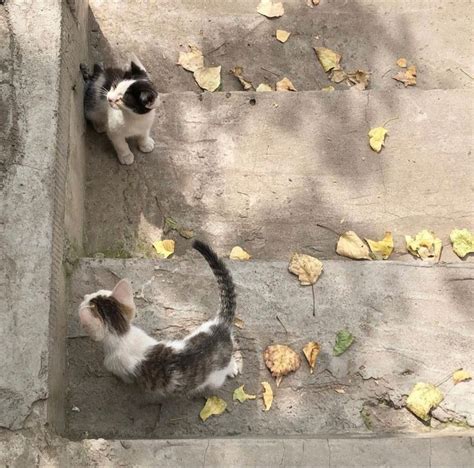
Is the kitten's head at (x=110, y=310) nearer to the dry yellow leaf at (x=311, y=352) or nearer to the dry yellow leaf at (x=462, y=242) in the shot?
the dry yellow leaf at (x=311, y=352)

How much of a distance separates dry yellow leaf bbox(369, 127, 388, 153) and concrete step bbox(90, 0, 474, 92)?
83cm

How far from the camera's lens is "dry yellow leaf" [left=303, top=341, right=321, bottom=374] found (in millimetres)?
3600

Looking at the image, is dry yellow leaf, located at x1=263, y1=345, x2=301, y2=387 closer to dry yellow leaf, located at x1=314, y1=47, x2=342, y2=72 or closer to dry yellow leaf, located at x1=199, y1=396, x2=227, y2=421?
dry yellow leaf, located at x1=199, y1=396, x2=227, y2=421

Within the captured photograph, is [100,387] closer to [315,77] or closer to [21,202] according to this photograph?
[21,202]

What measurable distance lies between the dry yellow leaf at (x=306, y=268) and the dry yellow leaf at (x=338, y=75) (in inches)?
82.6

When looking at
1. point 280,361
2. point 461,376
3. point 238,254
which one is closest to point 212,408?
point 280,361

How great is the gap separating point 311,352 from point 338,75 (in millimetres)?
2682

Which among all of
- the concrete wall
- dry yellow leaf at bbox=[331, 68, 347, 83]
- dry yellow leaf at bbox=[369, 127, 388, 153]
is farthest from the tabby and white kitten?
dry yellow leaf at bbox=[331, 68, 347, 83]

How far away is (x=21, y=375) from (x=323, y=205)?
235cm

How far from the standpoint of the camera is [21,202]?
10.8ft

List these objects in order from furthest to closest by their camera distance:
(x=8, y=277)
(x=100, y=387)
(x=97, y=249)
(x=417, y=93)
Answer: (x=417, y=93) < (x=97, y=249) < (x=100, y=387) < (x=8, y=277)

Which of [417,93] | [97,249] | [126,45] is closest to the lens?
[97,249]

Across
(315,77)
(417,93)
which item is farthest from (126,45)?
(417,93)

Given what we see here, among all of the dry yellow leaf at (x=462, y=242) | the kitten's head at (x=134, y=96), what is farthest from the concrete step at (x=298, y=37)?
the dry yellow leaf at (x=462, y=242)
